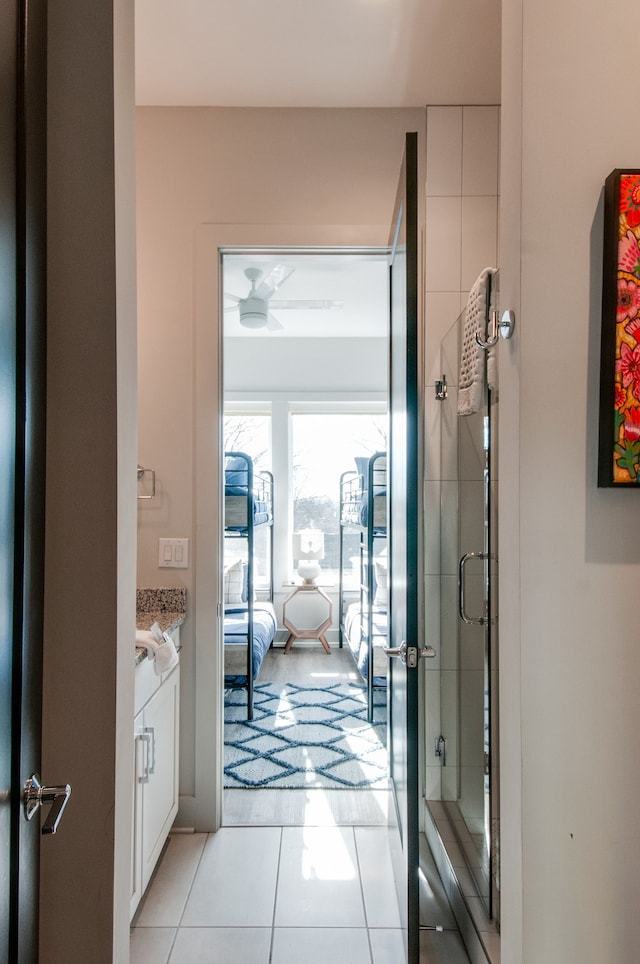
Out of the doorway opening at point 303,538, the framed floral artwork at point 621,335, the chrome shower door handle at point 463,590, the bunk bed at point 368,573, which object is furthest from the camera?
the bunk bed at point 368,573

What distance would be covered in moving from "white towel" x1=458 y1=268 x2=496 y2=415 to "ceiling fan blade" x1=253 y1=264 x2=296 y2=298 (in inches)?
72.1

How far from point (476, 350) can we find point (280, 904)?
191 centimetres

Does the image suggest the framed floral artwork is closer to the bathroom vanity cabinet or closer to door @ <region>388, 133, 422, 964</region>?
door @ <region>388, 133, 422, 964</region>

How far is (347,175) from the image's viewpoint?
2357 millimetres

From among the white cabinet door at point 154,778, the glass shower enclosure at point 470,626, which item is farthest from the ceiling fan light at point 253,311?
the white cabinet door at point 154,778

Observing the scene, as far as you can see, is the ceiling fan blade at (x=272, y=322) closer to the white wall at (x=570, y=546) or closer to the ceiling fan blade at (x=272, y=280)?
the ceiling fan blade at (x=272, y=280)

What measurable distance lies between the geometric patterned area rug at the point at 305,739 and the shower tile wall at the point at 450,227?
77 centimetres

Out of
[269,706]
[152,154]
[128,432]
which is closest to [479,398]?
[128,432]

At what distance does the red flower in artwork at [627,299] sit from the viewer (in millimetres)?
915

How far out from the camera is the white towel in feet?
5.74

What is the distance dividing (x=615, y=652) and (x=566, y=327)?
53cm

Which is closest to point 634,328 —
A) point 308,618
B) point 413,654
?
point 413,654

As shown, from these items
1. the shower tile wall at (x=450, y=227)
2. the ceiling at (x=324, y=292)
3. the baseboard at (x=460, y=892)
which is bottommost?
the baseboard at (x=460, y=892)

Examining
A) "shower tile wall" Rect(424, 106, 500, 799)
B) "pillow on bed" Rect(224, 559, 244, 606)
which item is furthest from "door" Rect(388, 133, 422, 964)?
"pillow on bed" Rect(224, 559, 244, 606)
